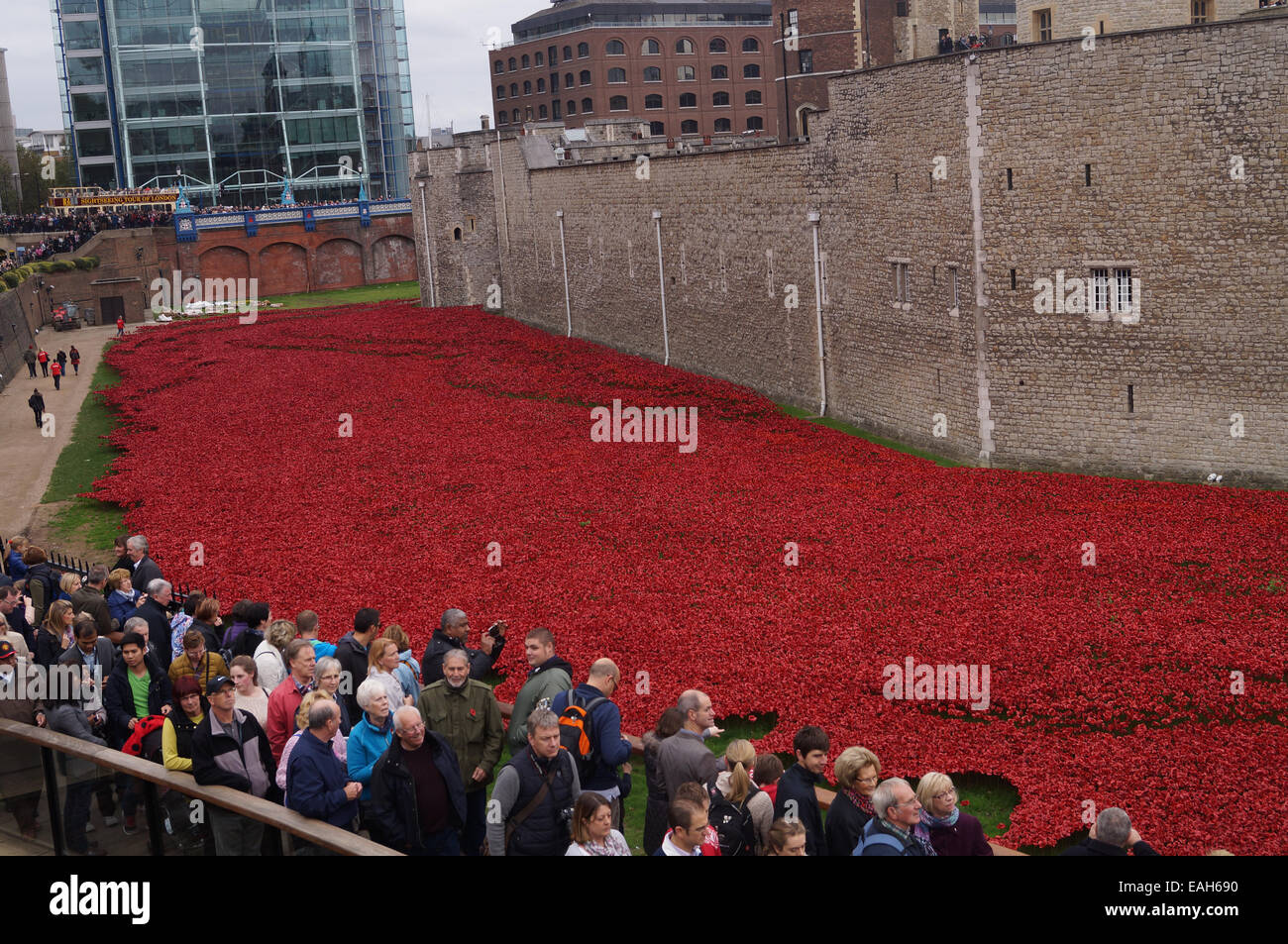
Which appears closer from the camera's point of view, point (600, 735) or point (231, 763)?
point (231, 763)

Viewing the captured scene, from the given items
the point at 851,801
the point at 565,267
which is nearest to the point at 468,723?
the point at 851,801

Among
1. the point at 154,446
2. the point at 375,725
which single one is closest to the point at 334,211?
the point at 154,446

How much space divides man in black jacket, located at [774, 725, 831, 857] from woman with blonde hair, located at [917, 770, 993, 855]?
2.34 feet

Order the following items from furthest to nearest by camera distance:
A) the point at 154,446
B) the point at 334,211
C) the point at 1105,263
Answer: the point at 334,211, the point at 154,446, the point at 1105,263

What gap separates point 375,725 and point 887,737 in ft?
19.9

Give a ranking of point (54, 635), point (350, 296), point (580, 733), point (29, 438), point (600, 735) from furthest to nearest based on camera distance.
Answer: point (350, 296), point (29, 438), point (54, 635), point (600, 735), point (580, 733)

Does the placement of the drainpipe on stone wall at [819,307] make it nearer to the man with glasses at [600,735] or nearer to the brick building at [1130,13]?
the brick building at [1130,13]

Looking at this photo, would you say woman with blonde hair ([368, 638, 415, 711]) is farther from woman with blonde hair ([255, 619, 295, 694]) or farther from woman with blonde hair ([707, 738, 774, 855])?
woman with blonde hair ([707, 738, 774, 855])

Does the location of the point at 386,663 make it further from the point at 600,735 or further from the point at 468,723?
the point at 600,735

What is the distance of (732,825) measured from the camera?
27.3 feet

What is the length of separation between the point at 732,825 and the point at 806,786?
647 millimetres

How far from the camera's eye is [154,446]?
3259 cm
